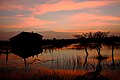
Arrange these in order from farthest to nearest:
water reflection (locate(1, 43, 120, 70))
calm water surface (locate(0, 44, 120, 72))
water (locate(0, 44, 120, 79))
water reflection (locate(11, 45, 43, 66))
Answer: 1. water reflection (locate(11, 45, 43, 66))
2. water reflection (locate(1, 43, 120, 70))
3. calm water surface (locate(0, 44, 120, 72))
4. water (locate(0, 44, 120, 79))

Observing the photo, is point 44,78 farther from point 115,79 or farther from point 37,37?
point 37,37

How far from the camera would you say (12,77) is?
16969 mm

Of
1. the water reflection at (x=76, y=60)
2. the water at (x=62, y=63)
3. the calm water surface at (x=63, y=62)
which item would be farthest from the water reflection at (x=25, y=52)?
the water at (x=62, y=63)

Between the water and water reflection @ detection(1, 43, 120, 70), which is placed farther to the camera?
water reflection @ detection(1, 43, 120, 70)

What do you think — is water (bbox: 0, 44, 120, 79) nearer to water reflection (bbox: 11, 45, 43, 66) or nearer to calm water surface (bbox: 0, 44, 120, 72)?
calm water surface (bbox: 0, 44, 120, 72)

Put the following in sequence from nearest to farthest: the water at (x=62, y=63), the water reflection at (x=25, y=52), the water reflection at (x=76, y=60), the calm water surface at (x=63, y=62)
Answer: the water at (x=62, y=63), the calm water surface at (x=63, y=62), the water reflection at (x=76, y=60), the water reflection at (x=25, y=52)

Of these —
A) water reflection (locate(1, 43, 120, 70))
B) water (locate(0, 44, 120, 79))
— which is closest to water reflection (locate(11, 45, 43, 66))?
water reflection (locate(1, 43, 120, 70))

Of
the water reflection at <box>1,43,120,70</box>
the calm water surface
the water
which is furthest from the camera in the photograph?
the water reflection at <box>1,43,120,70</box>

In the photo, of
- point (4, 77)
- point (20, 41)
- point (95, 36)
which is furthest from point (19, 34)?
point (4, 77)

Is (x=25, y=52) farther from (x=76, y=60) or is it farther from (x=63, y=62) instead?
(x=63, y=62)

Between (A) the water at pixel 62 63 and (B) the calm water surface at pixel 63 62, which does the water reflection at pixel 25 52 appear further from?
(A) the water at pixel 62 63

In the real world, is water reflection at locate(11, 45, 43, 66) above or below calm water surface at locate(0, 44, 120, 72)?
below

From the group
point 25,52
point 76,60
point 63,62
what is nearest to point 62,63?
point 63,62

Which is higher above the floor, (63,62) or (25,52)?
(63,62)
